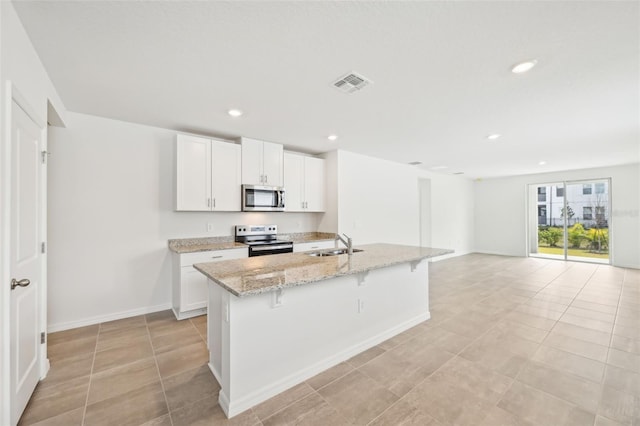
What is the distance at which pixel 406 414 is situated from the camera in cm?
180

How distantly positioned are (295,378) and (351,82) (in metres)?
2.53

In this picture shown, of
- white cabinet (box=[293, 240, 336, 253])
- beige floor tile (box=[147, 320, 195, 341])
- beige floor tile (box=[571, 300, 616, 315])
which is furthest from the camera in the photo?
white cabinet (box=[293, 240, 336, 253])

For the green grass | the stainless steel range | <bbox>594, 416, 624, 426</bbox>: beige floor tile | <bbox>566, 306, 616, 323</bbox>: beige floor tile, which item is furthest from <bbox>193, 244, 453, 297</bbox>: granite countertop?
the green grass

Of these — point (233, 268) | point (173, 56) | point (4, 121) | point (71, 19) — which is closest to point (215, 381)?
point (233, 268)

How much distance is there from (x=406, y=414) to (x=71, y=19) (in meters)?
3.31

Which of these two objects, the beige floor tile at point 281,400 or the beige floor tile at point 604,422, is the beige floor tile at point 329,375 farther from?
the beige floor tile at point 604,422

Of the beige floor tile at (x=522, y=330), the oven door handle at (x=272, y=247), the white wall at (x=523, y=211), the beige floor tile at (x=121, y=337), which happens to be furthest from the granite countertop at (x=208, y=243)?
the white wall at (x=523, y=211)

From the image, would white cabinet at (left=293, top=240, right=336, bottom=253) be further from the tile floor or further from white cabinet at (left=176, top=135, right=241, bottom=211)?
the tile floor

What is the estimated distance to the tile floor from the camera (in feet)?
5.85

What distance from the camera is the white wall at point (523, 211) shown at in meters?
6.31

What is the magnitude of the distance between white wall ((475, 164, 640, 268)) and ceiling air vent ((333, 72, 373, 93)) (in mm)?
7829

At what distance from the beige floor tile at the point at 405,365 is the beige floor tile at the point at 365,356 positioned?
44 millimetres

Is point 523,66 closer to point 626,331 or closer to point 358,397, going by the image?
point 358,397

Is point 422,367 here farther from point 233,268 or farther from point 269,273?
point 233,268
